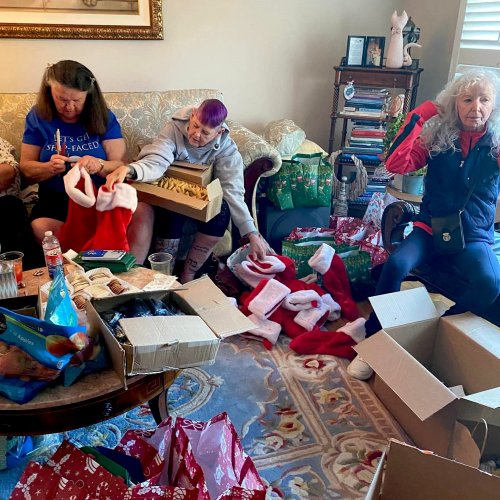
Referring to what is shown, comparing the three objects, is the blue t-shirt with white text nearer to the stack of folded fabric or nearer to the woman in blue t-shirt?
the woman in blue t-shirt

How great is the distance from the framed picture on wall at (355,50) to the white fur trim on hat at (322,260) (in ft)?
4.34

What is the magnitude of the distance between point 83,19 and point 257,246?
5.41 ft

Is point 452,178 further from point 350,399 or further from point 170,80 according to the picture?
point 170,80

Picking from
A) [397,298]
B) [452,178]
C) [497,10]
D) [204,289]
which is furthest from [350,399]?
[497,10]

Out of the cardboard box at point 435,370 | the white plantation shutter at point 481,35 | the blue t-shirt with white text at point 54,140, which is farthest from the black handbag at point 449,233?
the blue t-shirt with white text at point 54,140

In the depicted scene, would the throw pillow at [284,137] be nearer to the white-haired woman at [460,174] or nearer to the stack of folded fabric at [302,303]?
the stack of folded fabric at [302,303]

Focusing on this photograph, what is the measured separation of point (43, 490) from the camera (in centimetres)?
97

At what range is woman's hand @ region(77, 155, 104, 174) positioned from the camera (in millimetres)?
2225

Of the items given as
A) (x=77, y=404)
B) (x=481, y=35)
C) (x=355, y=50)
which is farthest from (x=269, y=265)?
(x=481, y=35)

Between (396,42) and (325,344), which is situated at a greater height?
(396,42)

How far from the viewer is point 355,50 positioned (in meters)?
3.16

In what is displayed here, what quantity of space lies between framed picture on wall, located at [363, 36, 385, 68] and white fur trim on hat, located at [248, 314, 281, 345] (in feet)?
5.88

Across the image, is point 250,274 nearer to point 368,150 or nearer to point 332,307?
point 332,307

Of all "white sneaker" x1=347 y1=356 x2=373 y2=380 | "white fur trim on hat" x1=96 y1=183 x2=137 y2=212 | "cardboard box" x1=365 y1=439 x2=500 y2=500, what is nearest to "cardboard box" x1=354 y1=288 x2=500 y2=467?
"white sneaker" x1=347 y1=356 x2=373 y2=380
